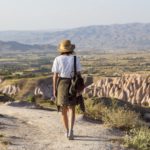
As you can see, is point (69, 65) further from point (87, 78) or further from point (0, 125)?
point (87, 78)

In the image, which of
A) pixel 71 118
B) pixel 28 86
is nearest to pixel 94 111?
pixel 71 118

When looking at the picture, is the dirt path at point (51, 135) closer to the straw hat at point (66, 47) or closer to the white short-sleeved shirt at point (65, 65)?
the white short-sleeved shirt at point (65, 65)

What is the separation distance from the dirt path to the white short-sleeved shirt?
5.69 feet

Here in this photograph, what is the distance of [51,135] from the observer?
1354 centimetres

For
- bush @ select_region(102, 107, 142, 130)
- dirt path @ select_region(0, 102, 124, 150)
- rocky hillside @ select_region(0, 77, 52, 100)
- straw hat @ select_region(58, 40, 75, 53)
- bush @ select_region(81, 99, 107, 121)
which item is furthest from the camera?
rocky hillside @ select_region(0, 77, 52, 100)

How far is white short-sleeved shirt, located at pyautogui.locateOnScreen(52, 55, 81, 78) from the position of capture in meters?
12.1

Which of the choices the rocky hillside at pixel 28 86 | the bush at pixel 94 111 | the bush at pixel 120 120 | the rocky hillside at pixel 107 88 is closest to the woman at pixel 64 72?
the bush at pixel 120 120

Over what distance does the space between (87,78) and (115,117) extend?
337ft

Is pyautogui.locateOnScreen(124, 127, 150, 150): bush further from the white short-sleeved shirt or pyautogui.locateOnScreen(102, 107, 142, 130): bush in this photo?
pyautogui.locateOnScreen(102, 107, 142, 130): bush

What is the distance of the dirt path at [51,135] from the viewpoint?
1202cm

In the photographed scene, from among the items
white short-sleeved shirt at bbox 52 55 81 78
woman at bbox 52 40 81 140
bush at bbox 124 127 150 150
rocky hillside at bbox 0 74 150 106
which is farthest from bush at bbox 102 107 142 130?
rocky hillside at bbox 0 74 150 106

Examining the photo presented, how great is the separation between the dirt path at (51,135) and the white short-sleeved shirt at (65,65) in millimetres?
1735

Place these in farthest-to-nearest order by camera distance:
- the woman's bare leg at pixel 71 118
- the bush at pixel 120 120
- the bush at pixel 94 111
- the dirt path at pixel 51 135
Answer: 1. the bush at pixel 94 111
2. the bush at pixel 120 120
3. the woman's bare leg at pixel 71 118
4. the dirt path at pixel 51 135

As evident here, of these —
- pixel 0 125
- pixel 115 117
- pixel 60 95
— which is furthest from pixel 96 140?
pixel 0 125
